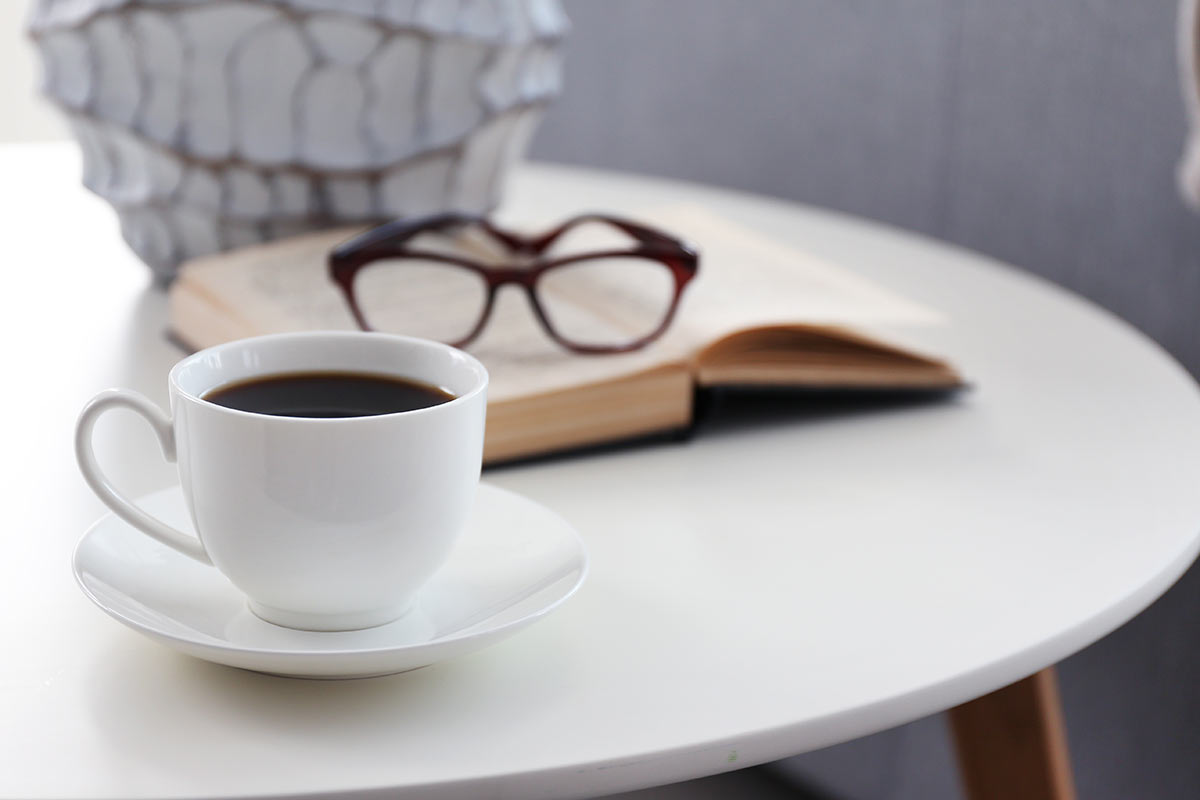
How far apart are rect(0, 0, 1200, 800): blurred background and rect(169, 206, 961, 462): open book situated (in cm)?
13

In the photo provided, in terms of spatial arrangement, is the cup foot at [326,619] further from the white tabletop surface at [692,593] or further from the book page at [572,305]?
the book page at [572,305]

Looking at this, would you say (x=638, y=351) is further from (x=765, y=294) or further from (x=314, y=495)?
(x=314, y=495)

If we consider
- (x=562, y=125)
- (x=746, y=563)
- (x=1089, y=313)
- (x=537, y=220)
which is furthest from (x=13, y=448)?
(x=562, y=125)

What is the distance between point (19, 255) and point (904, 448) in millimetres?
552

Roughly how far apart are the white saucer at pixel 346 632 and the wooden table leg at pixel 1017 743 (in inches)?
12.5

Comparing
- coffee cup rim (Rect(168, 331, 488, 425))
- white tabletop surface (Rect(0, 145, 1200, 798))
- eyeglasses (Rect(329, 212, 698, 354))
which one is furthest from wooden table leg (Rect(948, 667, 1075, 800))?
coffee cup rim (Rect(168, 331, 488, 425))

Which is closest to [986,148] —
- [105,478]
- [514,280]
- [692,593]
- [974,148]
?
[974,148]

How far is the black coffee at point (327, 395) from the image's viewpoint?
36cm

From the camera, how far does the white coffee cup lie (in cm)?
33

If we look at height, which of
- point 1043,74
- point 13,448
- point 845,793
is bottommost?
point 845,793

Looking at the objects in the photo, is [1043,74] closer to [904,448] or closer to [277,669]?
[904,448]

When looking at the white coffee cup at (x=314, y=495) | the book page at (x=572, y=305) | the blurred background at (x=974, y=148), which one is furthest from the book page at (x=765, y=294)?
the white coffee cup at (x=314, y=495)

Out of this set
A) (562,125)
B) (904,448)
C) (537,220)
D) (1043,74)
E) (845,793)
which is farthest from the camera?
(562,125)

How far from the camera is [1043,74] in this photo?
0.98 metres
